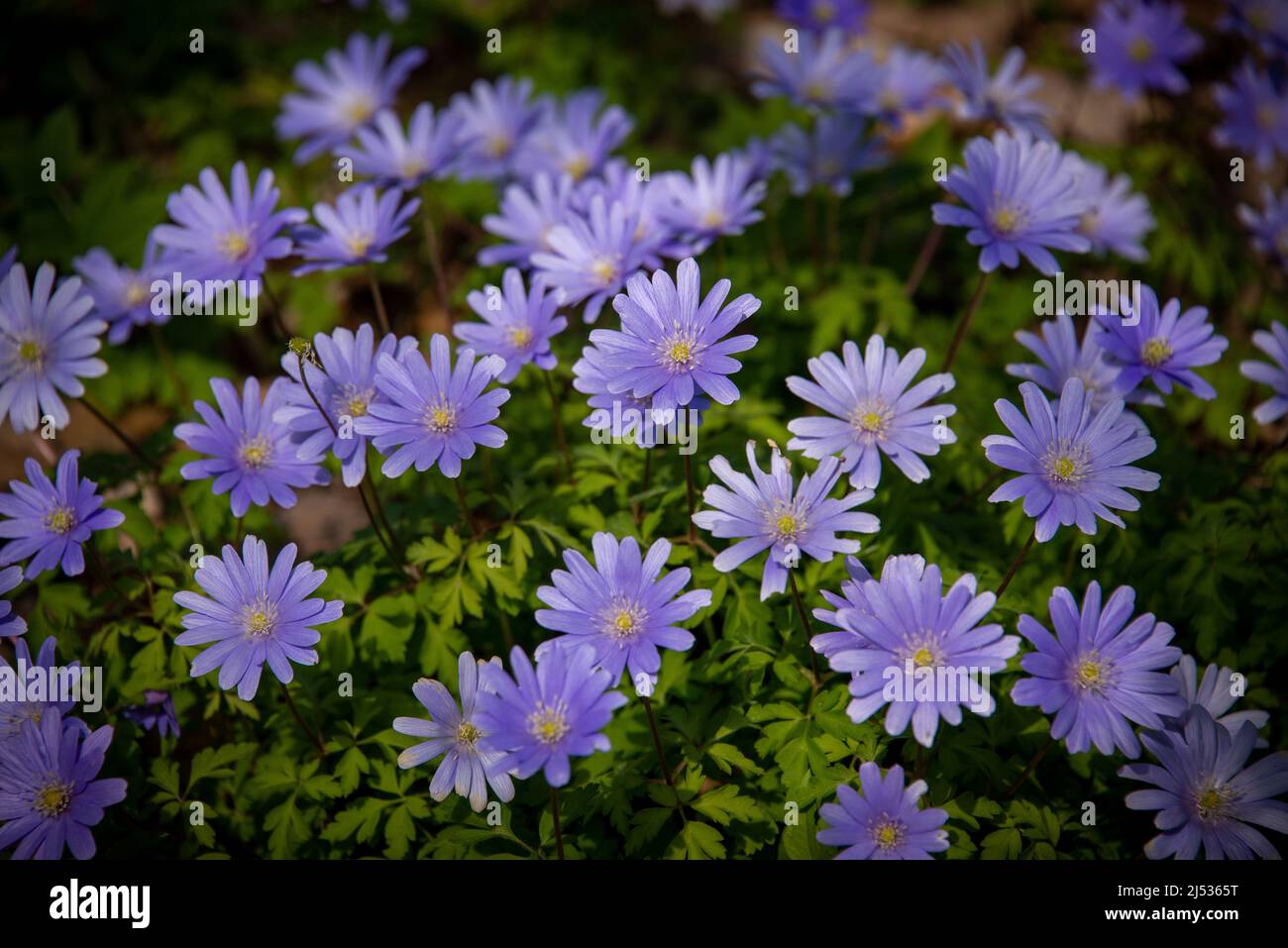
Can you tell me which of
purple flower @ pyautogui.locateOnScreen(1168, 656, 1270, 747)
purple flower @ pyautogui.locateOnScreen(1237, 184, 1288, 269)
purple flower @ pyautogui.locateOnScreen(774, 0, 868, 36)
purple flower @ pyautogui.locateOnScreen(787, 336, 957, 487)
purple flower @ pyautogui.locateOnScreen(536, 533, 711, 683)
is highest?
purple flower @ pyautogui.locateOnScreen(774, 0, 868, 36)

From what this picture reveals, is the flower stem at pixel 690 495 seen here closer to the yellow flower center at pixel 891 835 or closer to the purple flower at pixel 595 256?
the purple flower at pixel 595 256

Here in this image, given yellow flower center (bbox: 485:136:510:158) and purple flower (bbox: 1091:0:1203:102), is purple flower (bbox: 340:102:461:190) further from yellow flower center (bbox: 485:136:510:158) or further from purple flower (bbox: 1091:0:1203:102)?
purple flower (bbox: 1091:0:1203:102)

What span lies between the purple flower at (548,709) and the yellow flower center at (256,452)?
136 cm

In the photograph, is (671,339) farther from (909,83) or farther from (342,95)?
(342,95)

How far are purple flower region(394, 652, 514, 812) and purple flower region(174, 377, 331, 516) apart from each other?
36.7 inches

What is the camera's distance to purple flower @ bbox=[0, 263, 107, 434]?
12.3ft

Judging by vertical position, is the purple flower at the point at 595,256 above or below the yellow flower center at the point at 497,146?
below

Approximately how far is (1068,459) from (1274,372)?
124cm

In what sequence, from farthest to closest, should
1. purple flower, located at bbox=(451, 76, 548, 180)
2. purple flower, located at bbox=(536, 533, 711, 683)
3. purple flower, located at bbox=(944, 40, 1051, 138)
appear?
1. purple flower, located at bbox=(451, 76, 548, 180)
2. purple flower, located at bbox=(944, 40, 1051, 138)
3. purple flower, located at bbox=(536, 533, 711, 683)

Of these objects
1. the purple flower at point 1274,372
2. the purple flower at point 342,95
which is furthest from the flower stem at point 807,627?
the purple flower at point 342,95

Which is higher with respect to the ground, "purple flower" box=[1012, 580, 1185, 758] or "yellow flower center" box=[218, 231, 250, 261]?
"yellow flower center" box=[218, 231, 250, 261]

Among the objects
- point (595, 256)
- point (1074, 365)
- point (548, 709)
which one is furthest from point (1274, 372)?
point (548, 709)

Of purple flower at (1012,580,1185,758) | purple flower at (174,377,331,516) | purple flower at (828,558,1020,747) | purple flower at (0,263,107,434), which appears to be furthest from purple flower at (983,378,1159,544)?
purple flower at (0,263,107,434)

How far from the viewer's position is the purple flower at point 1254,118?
5.37m
